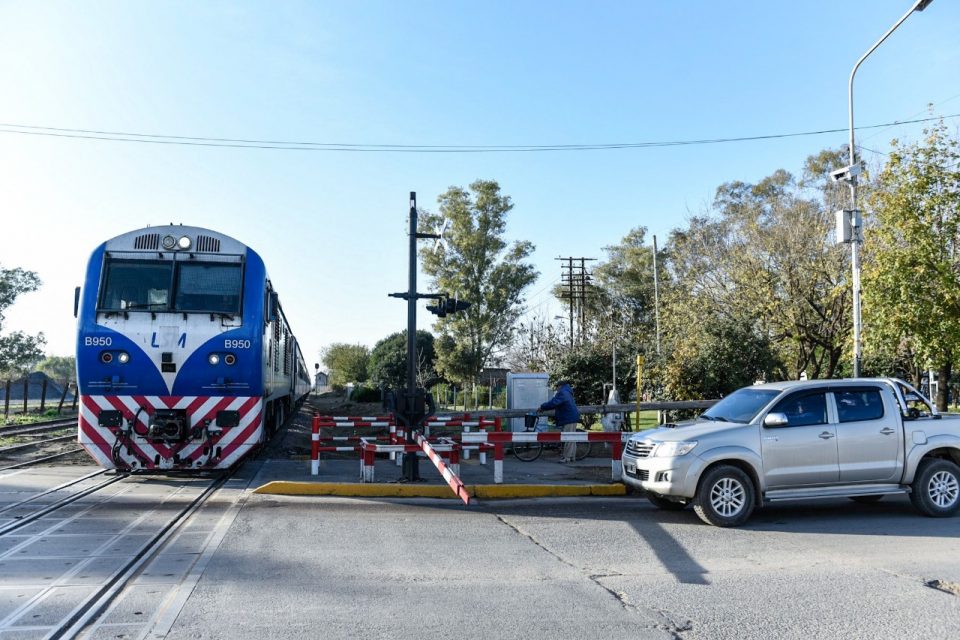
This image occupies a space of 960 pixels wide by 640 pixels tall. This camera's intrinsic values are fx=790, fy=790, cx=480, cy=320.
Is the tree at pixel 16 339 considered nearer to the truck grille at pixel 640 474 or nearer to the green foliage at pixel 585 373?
the green foliage at pixel 585 373

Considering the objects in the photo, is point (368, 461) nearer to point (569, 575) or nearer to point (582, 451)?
point (569, 575)

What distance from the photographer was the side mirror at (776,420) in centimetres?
936

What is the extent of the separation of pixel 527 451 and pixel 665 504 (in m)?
6.84

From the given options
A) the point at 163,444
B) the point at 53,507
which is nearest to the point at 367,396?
the point at 163,444

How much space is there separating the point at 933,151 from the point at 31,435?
24092 mm

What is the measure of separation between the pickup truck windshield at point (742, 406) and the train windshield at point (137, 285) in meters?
8.29

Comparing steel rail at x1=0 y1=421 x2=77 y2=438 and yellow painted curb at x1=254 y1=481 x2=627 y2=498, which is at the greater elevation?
steel rail at x1=0 y1=421 x2=77 y2=438

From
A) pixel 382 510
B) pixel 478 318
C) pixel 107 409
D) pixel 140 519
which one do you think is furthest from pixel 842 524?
pixel 478 318

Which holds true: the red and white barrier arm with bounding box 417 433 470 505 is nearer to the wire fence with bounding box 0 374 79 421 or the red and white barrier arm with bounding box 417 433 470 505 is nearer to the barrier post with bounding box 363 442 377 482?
the barrier post with bounding box 363 442 377 482

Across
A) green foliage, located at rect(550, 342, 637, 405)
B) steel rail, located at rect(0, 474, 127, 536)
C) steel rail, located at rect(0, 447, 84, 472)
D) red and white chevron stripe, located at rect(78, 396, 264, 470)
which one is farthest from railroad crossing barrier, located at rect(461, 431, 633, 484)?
green foliage, located at rect(550, 342, 637, 405)

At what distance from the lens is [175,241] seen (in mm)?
12508

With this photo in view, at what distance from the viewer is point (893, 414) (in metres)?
9.91

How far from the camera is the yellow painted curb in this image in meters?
10.9

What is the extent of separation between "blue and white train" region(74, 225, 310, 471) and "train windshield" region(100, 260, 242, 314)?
0.02 meters
